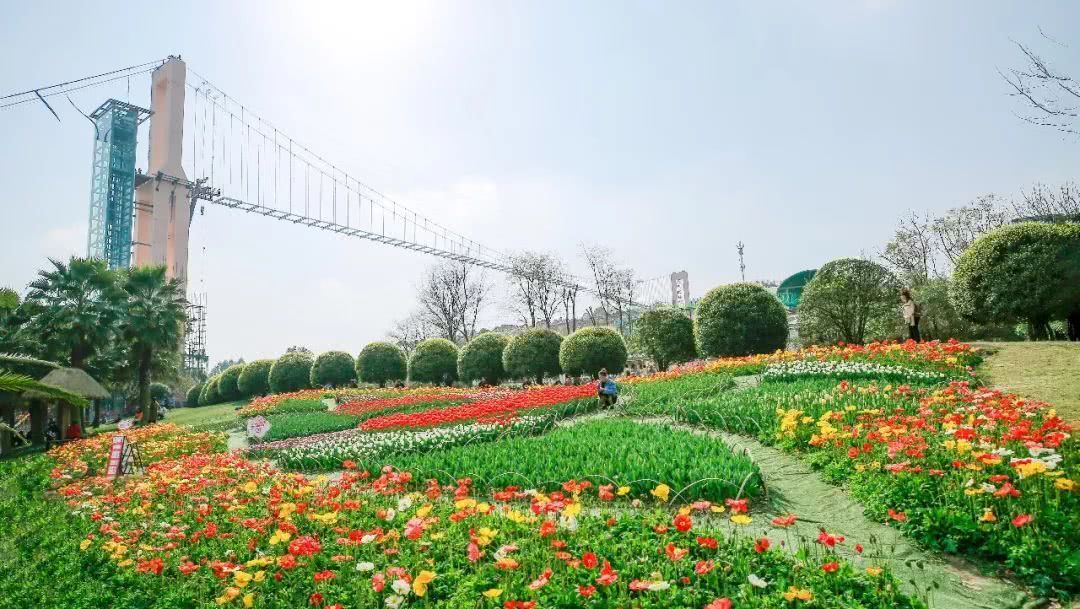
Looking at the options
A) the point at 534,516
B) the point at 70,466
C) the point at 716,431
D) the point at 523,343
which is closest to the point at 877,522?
the point at 534,516

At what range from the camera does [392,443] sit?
10.4 meters

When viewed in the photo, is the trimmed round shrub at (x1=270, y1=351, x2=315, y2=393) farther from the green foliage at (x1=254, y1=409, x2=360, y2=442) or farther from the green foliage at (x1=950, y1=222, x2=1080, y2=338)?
the green foliage at (x1=950, y1=222, x2=1080, y2=338)

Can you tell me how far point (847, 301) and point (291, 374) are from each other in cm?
Answer: 3256

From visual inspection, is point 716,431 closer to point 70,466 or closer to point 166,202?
point 70,466

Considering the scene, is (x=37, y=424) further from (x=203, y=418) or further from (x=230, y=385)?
(x=230, y=385)

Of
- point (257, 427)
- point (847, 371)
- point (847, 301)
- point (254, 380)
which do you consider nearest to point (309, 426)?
point (257, 427)

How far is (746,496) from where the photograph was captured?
5664 millimetres

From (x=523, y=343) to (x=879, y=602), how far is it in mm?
27471

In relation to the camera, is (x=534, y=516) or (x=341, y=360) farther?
(x=341, y=360)

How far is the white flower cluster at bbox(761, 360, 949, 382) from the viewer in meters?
11.3

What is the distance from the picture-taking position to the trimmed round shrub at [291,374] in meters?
38.9

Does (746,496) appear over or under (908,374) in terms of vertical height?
under

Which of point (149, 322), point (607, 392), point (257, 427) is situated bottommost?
point (257, 427)

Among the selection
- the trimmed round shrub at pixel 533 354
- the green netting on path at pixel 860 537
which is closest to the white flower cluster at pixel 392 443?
the green netting on path at pixel 860 537
